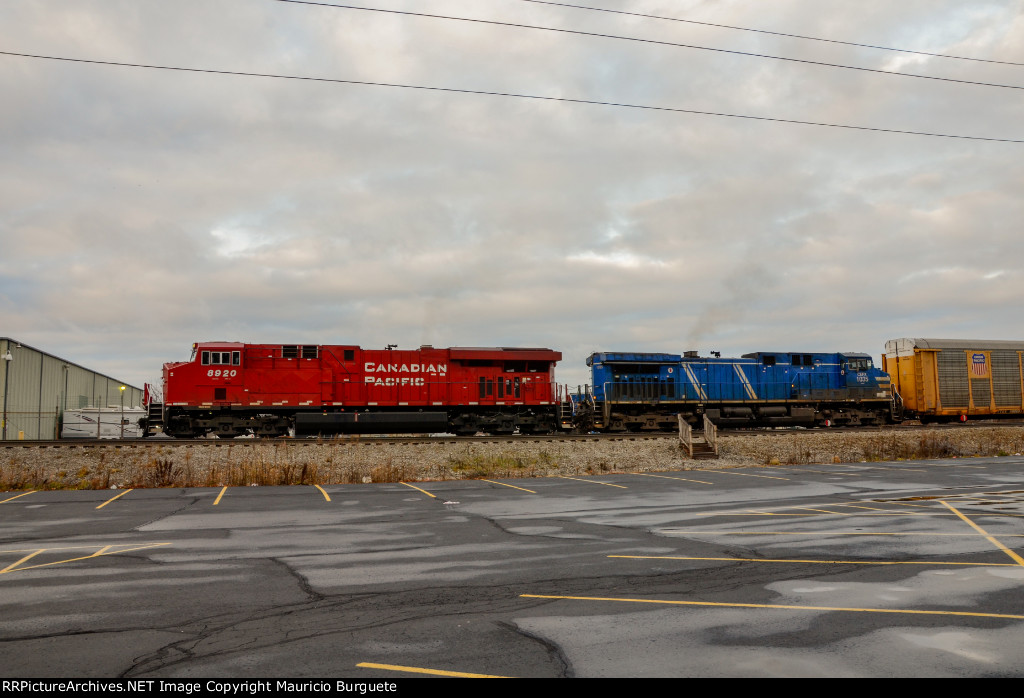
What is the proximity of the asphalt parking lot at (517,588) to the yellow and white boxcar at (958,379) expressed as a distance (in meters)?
24.0

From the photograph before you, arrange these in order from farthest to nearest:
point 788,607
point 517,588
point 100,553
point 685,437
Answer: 1. point 685,437
2. point 100,553
3. point 517,588
4. point 788,607

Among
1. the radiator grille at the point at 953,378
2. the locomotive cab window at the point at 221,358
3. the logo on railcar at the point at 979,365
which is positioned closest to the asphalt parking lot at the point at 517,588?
the locomotive cab window at the point at 221,358

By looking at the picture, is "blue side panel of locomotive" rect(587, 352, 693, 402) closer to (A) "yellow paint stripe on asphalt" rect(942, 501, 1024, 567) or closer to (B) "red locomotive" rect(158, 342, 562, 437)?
(B) "red locomotive" rect(158, 342, 562, 437)

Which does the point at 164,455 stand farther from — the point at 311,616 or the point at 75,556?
the point at 311,616

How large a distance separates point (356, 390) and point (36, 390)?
3293 centimetres

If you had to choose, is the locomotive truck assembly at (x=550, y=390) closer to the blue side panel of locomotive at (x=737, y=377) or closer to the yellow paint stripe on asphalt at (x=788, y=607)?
the blue side panel of locomotive at (x=737, y=377)

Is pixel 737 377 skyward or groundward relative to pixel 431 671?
skyward

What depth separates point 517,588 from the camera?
7.30m

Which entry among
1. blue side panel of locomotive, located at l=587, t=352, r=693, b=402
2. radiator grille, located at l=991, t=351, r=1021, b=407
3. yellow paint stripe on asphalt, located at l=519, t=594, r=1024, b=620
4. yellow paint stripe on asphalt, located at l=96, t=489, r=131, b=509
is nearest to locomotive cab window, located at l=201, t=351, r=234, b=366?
yellow paint stripe on asphalt, located at l=96, t=489, r=131, b=509

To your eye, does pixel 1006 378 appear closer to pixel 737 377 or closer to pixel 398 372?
pixel 737 377

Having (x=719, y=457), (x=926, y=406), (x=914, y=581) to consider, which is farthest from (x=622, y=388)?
(x=914, y=581)

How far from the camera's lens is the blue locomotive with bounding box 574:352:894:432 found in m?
31.7

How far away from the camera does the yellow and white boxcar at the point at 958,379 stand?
3519cm

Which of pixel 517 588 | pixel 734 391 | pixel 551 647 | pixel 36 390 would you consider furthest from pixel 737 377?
pixel 36 390
